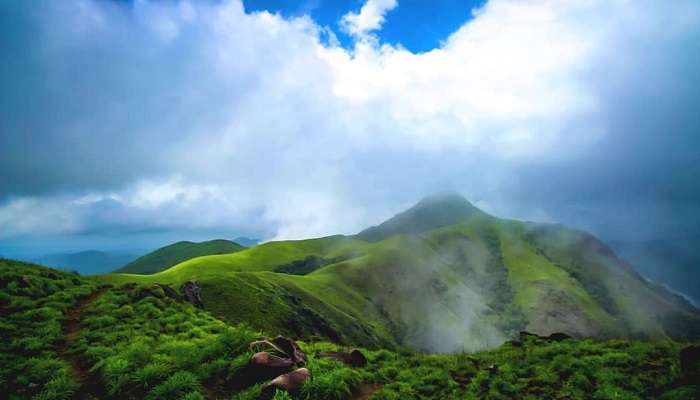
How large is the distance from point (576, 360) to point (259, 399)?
16.6m

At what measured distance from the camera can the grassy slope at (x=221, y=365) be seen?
1395 centimetres

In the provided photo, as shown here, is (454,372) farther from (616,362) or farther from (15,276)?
(15,276)

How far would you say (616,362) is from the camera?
736 inches

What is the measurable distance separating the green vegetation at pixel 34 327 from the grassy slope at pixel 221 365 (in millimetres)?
56

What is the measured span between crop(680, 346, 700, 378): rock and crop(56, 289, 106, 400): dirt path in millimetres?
23764

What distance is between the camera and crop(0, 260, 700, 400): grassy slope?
45.8 ft

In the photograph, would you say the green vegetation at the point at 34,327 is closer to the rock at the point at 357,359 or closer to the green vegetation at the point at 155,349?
the green vegetation at the point at 155,349

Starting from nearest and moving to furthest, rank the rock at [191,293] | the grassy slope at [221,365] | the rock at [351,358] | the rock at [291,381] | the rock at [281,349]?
the rock at [291,381] < the grassy slope at [221,365] < the rock at [281,349] < the rock at [351,358] < the rock at [191,293]

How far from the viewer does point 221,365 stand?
613 inches

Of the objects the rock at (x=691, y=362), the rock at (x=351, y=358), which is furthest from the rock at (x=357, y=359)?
the rock at (x=691, y=362)

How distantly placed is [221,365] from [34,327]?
12461mm

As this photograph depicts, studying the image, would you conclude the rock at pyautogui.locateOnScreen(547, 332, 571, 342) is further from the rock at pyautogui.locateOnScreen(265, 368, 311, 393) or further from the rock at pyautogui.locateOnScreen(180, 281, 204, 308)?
the rock at pyautogui.locateOnScreen(180, 281, 204, 308)

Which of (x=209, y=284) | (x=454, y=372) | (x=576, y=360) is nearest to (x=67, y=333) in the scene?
(x=454, y=372)

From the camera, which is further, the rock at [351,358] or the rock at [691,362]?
the rock at [351,358]
